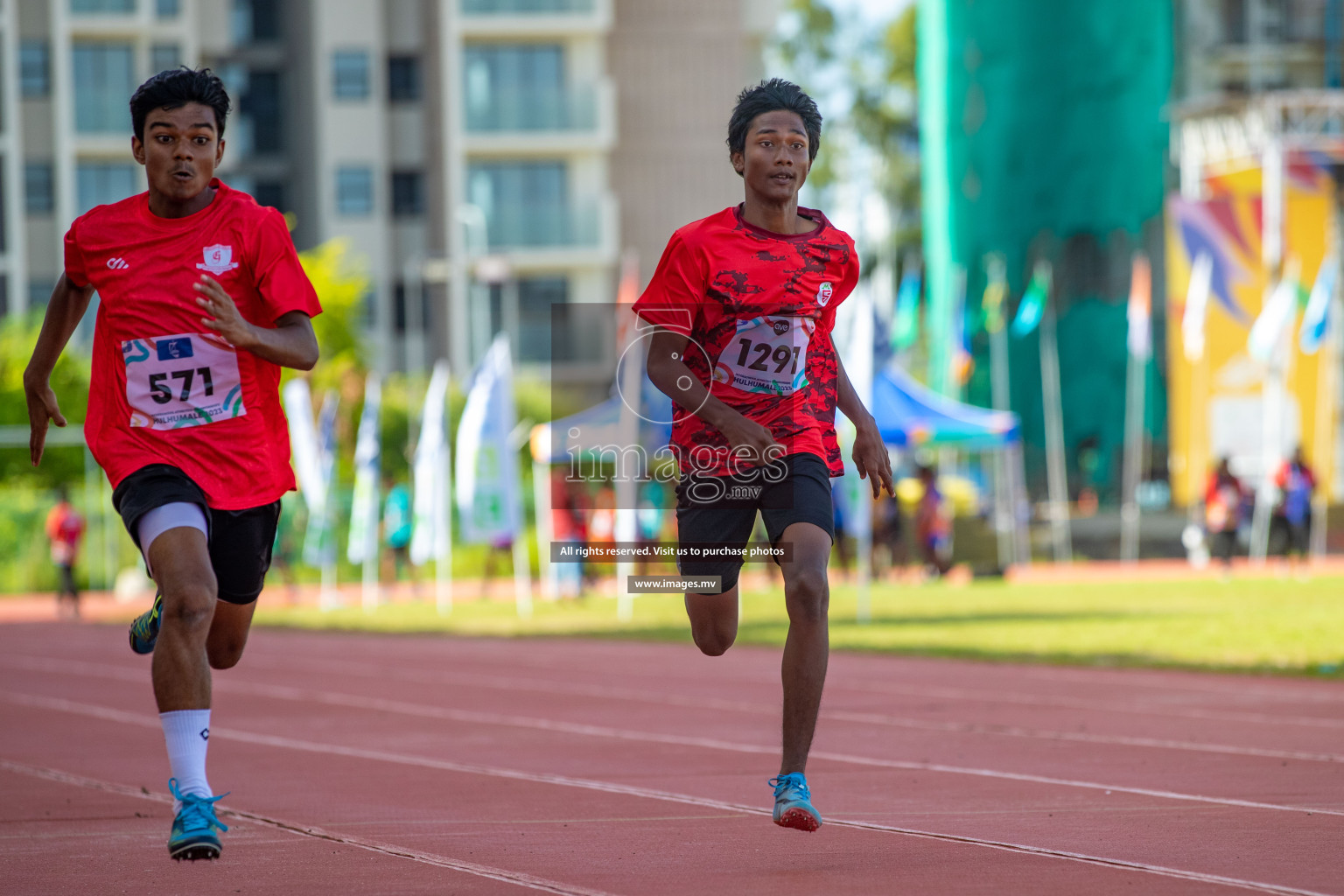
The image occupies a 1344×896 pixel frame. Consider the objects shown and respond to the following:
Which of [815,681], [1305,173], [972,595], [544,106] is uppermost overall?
[544,106]

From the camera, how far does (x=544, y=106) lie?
176 feet

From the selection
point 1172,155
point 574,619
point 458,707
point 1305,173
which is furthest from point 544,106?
point 458,707

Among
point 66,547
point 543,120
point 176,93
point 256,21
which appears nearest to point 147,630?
point 176,93

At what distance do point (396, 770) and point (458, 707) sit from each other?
3405 mm

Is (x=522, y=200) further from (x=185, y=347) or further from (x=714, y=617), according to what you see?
(x=185, y=347)

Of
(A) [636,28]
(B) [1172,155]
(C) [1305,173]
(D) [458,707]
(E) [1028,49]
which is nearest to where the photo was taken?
(D) [458,707]

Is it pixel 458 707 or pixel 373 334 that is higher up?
pixel 373 334

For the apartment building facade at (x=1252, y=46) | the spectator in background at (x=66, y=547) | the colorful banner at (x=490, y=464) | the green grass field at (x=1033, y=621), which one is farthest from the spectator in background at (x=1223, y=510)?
the apartment building facade at (x=1252, y=46)

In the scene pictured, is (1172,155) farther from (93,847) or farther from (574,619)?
(93,847)

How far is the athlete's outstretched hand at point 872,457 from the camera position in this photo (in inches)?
244

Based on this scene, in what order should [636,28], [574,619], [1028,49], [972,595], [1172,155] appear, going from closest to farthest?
1. [574,619]
2. [972,595]
3. [1172,155]
4. [1028,49]
5. [636,28]

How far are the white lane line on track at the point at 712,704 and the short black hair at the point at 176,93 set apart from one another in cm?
515

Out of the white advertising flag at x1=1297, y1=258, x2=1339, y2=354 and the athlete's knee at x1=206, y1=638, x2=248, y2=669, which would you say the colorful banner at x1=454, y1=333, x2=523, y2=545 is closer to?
the white advertising flag at x1=1297, y1=258, x2=1339, y2=354

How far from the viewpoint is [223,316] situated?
5445 mm
